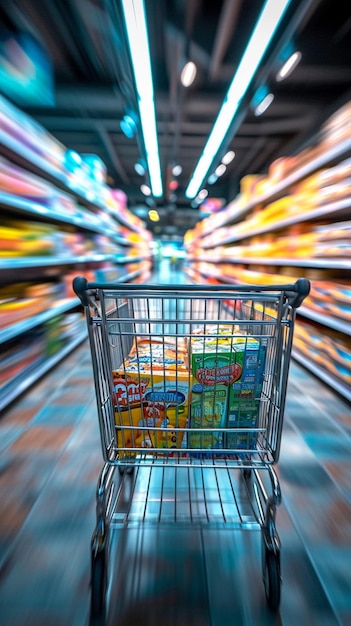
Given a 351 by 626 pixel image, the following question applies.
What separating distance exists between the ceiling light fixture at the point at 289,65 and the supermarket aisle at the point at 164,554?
333 cm

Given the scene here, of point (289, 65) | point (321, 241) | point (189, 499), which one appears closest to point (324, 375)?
point (321, 241)

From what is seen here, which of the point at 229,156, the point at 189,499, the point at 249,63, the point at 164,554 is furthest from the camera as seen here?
the point at 229,156

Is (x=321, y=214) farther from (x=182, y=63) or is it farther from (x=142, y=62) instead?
(x=182, y=63)

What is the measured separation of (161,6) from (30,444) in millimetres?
3372

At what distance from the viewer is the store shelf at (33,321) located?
1733mm

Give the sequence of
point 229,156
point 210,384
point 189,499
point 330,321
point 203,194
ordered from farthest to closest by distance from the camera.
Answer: point 203,194
point 229,156
point 330,321
point 189,499
point 210,384

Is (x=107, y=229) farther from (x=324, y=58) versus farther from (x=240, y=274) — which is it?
(x=324, y=58)

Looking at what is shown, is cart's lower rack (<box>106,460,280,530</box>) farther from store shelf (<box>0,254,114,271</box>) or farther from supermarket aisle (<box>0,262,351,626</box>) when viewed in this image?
store shelf (<box>0,254,114,271</box>)

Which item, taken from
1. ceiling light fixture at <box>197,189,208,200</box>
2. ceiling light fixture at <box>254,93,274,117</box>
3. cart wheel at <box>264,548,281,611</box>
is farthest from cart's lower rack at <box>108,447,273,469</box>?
ceiling light fixture at <box>197,189,208,200</box>

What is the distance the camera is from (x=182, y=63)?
2.83 metres

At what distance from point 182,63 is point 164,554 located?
12.7 feet

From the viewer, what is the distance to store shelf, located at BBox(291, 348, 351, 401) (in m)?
1.97

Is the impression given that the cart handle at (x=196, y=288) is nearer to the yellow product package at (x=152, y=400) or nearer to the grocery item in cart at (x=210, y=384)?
the grocery item in cart at (x=210, y=384)

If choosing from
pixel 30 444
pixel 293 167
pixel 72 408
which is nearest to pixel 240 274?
pixel 293 167
